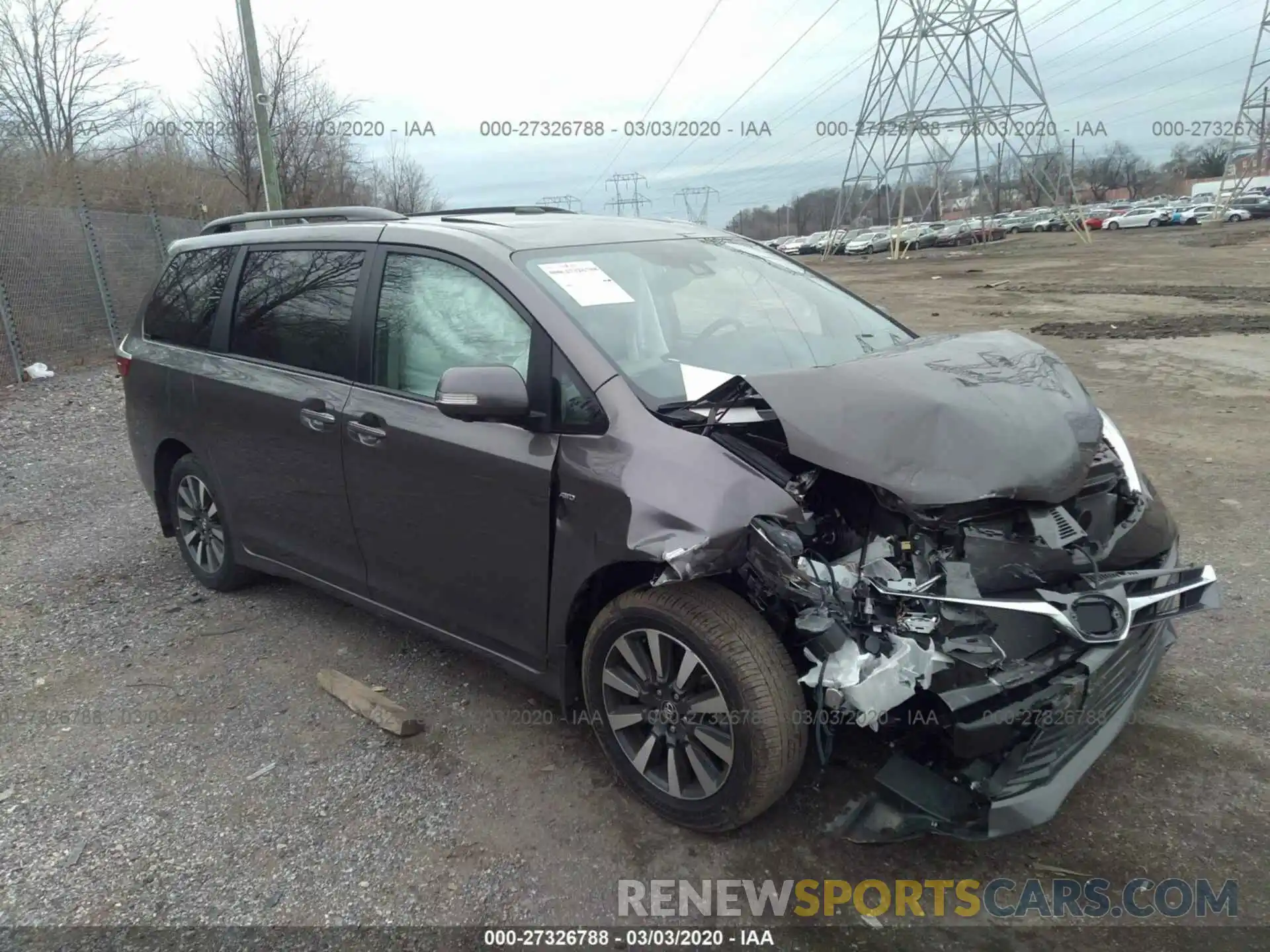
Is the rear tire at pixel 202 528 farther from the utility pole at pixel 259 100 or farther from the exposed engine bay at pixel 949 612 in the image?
the utility pole at pixel 259 100

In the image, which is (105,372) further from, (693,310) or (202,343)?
(693,310)

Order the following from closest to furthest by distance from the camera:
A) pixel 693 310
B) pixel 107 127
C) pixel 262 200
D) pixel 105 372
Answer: pixel 693 310 → pixel 105 372 → pixel 262 200 → pixel 107 127

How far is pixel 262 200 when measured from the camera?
21.1 m

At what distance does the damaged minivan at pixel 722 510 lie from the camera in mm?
2371

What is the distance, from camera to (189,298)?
14.8 feet

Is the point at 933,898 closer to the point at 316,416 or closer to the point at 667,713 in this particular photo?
the point at 667,713

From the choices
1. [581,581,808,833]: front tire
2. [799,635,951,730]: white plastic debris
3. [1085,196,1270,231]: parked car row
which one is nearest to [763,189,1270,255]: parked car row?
[1085,196,1270,231]: parked car row

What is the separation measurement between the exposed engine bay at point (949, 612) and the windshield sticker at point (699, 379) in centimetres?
12

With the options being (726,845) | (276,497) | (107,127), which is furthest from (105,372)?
(107,127)

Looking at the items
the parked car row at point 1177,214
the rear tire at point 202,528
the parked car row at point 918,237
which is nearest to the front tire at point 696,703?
the rear tire at point 202,528

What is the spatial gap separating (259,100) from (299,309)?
1107cm

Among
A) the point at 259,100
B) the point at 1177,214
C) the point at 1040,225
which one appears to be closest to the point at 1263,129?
the point at 1177,214

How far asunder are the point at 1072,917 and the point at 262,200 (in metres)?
22.8

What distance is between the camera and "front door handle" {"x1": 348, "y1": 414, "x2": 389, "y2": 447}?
10.9ft
